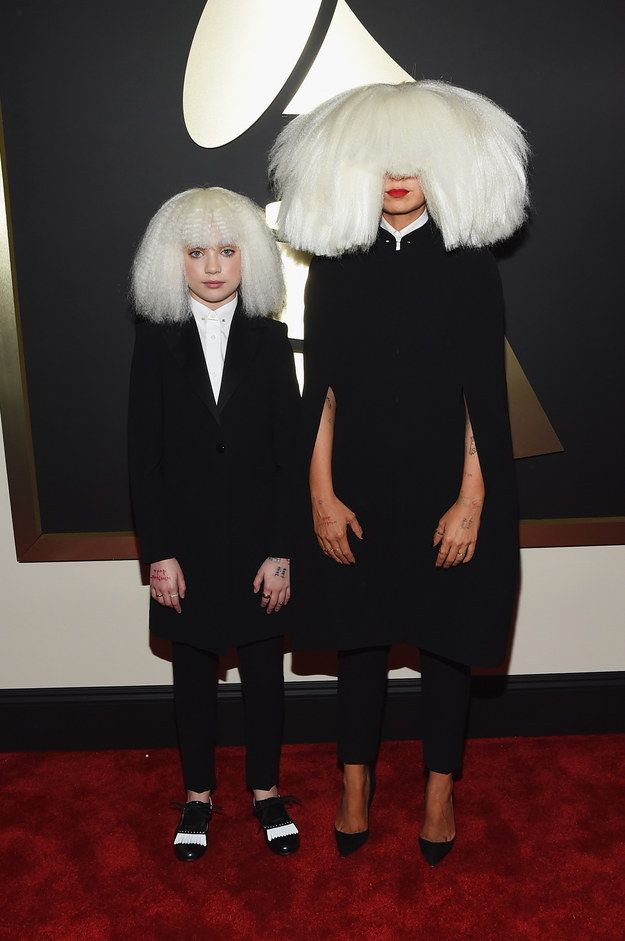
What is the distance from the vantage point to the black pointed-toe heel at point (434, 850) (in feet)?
6.39

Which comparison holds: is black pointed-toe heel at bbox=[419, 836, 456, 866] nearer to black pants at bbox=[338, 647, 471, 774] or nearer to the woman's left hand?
black pants at bbox=[338, 647, 471, 774]

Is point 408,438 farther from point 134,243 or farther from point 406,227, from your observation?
point 134,243

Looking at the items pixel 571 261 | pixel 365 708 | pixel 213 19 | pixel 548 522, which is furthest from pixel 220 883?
pixel 213 19

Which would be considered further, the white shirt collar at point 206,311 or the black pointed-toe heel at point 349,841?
the black pointed-toe heel at point 349,841

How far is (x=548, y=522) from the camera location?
2.33 m

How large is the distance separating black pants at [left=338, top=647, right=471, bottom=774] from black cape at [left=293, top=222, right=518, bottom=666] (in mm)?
111

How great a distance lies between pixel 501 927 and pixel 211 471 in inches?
44.7

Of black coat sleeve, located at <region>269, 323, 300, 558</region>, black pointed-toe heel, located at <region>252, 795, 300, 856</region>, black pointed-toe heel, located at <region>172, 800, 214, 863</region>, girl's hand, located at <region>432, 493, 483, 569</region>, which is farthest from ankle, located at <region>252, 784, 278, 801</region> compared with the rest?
girl's hand, located at <region>432, 493, 483, 569</region>

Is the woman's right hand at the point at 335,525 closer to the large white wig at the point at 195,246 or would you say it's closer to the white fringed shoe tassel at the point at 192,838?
the large white wig at the point at 195,246

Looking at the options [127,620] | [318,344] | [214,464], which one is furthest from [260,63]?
[127,620]

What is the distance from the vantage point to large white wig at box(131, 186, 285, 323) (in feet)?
5.83

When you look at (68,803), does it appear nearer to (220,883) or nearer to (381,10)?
(220,883)

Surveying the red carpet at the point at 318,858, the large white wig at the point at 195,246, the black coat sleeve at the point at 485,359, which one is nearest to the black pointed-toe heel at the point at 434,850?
the red carpet at the point at 318,858

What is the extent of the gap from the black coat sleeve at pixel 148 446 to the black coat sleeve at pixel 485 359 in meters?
0.66
